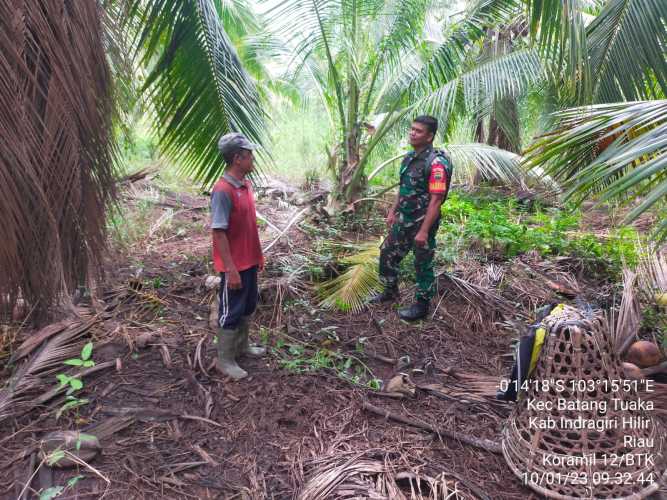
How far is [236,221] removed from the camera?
2.85 metres

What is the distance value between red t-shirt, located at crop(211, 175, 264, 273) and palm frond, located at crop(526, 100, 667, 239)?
70.1 inches

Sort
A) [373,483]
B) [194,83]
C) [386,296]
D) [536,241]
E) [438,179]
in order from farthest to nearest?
[536,241] < [386,296] < [438,179] < [194,83] < [373,483]

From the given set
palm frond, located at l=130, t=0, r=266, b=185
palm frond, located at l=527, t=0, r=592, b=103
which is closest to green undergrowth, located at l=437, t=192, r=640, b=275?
palm frond, located at l=527, t=0, r=592, b=103

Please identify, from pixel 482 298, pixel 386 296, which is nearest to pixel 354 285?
pixel 386 296

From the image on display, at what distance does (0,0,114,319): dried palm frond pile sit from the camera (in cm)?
161

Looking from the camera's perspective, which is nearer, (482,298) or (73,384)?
(73,384)

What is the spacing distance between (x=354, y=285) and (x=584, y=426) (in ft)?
7.84

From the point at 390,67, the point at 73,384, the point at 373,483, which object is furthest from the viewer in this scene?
the point at 390,67

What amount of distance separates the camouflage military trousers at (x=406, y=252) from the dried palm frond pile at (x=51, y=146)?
8.17ft

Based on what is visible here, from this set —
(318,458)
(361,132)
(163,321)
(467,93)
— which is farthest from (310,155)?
(318,458)

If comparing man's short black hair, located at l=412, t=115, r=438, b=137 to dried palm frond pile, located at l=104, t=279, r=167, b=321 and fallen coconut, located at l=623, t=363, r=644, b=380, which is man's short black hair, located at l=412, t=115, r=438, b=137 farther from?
dried palm frond pile, located at l=104, t=279, r=167, b=321

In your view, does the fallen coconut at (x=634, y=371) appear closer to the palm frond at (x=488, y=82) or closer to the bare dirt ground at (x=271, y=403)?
the bare dirt ground at (x=271, y=403)

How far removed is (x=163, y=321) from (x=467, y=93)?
154 inches

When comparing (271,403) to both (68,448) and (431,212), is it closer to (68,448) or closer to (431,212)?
(68,448)
